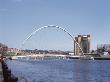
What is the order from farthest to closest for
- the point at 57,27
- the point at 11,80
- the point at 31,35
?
1. the point at 31,35
2. the point at 57,27
3. the point at 11,80

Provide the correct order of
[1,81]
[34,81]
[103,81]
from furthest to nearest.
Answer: [103,81] < [34,81] < [1,81]

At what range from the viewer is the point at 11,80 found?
75.8 ft

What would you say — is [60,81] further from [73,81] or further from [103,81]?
[103,81]

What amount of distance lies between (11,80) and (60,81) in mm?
30704

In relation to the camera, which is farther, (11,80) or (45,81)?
(45,81)

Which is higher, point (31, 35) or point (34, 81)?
point (31, 35)

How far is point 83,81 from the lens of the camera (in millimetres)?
56062

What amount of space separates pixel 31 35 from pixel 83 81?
122 meters

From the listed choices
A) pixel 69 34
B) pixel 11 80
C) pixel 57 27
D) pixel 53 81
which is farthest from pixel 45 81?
pixel 69 34

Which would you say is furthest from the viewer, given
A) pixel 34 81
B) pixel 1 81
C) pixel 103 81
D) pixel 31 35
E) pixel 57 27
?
pixel 31 35

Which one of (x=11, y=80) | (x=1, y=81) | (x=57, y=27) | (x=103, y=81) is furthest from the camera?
(x=57, y=27)

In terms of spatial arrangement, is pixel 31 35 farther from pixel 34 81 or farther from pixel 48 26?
pixel 34 81

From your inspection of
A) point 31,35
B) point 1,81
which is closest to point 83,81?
point 1,81

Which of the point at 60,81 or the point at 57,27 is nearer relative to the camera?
the point at 60,81
